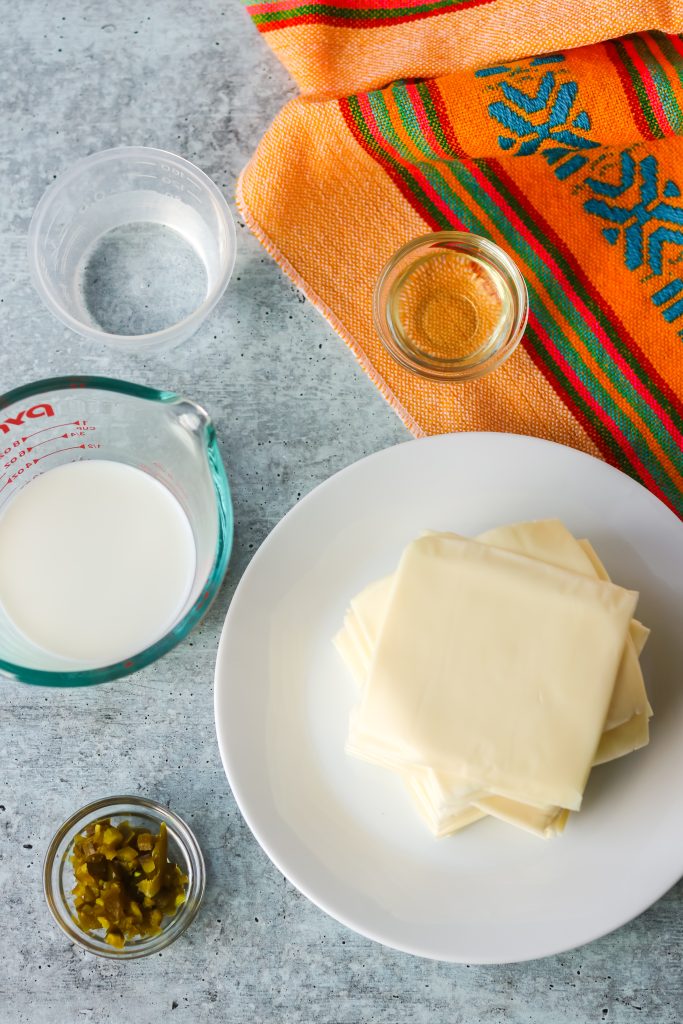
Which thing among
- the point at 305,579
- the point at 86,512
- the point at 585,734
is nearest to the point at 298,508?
the point at 305,579

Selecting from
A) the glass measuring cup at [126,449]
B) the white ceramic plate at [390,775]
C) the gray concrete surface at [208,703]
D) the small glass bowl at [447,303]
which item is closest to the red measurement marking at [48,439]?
the glass measuring cup at [126,449]

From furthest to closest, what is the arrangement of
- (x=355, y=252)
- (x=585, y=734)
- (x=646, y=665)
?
(x=355, y=252) < (x=646, y=665) < (x=585, y=734)

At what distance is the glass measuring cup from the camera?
886 mm

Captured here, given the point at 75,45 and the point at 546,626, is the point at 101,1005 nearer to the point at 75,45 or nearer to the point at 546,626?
the point at 546,626

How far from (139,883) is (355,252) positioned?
74cm

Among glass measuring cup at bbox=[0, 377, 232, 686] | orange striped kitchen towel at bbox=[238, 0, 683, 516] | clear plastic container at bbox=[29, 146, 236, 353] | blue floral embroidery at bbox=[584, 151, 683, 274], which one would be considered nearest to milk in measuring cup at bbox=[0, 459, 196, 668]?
glass measuring cup at bbox=[0, 377, 232, 686]

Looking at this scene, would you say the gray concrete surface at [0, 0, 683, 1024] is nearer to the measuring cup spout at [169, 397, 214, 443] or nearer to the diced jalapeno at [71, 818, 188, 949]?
the diced jalapeno at [71, 818, 188, 949]

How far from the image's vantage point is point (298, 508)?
0.96 meters

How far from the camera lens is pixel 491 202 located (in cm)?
105

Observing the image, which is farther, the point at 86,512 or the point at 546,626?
the point at 86,512

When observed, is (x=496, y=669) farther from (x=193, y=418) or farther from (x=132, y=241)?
(x=132, y=241)

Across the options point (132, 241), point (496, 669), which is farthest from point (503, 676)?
point (132, 241)

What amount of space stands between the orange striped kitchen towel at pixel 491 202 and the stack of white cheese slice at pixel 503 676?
0.23 metres

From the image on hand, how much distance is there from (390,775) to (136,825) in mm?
308
